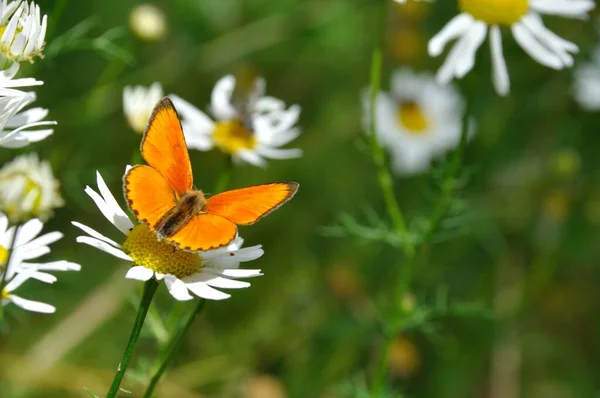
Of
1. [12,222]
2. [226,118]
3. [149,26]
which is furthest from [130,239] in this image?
[149,26]

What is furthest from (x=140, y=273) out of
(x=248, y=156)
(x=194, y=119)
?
(x=194, y=119)

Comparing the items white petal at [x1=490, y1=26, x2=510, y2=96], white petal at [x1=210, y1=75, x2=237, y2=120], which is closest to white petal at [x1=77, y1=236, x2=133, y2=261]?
white petal at [x1=210, y1=75, x2=237, y2=120]

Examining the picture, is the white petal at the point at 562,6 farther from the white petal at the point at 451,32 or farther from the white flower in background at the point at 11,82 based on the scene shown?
the white flower in background at the point at 11,82

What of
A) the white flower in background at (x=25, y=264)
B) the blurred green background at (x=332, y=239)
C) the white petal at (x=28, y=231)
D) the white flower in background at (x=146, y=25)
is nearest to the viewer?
the white flower in background at (x=25, y=264)

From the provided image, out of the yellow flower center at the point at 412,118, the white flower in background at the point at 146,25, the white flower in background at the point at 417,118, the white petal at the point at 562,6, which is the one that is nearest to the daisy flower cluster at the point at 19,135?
the white flower in background at the point at 146,25

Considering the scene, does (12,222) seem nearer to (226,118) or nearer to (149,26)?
(226,118)
